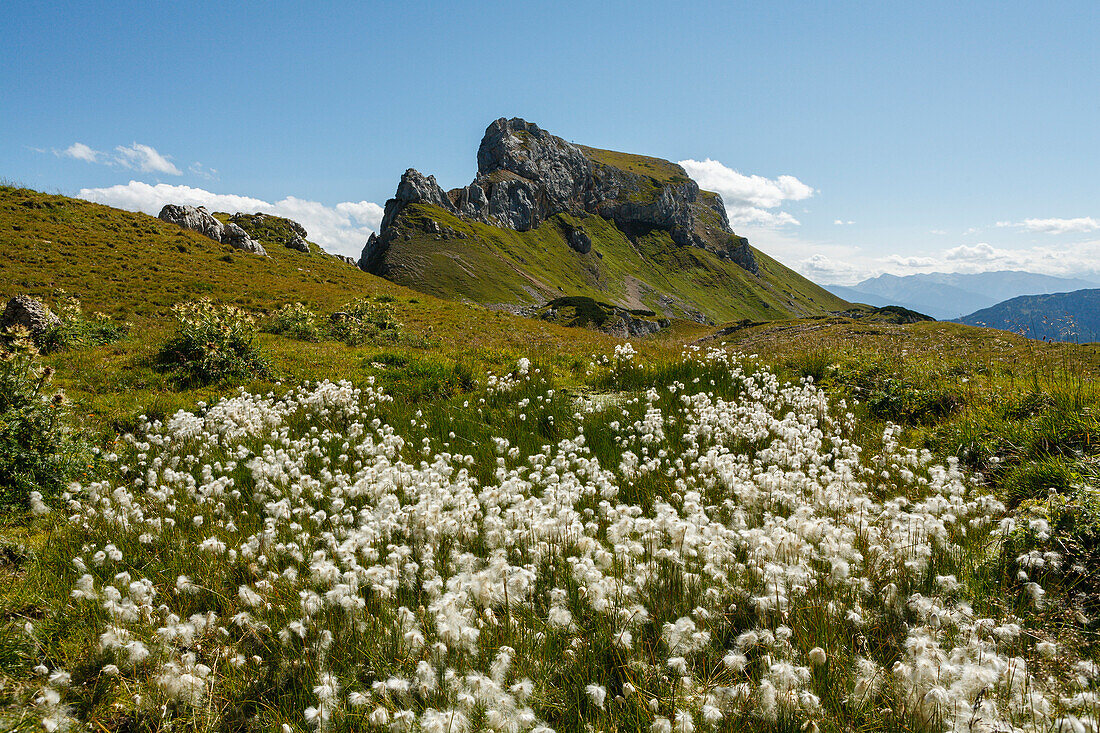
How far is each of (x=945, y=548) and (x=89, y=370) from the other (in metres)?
17.0

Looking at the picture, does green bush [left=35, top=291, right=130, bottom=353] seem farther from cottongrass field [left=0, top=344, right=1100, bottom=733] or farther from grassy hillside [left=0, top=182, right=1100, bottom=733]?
cottongrass field [left=0, top=344, right=1100, bottom=733]

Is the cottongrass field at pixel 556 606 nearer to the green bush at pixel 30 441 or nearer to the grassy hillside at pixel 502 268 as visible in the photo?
the green bush at pixel 30 441

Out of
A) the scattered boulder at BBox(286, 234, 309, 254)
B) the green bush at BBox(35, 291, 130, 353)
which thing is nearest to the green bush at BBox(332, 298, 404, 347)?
the green bush at BBox(35, 291, 130, 353)

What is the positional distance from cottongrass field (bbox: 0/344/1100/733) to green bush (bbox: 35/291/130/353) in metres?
13.1

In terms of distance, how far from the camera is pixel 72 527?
5.04 metres

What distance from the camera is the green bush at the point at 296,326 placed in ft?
63.5

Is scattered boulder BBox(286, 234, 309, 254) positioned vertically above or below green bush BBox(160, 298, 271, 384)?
above

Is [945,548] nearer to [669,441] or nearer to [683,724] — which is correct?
[683,724]

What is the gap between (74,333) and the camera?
15758 millimetres

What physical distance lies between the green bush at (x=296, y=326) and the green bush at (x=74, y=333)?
5.02 m

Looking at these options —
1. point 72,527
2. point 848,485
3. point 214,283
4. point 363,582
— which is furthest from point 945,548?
point 214,283

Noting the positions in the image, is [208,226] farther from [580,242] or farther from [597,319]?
[580,242]

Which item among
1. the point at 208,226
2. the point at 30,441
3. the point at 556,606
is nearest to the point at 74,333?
the point at 30,441

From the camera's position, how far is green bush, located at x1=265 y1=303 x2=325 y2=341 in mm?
19359
